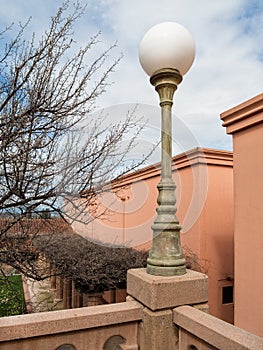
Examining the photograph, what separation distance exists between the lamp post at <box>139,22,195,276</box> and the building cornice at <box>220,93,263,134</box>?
2085 mm

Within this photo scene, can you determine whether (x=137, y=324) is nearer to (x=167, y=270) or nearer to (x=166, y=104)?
(x=167, y=270)

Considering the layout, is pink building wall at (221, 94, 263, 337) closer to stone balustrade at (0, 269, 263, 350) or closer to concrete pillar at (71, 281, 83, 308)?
stone balustrade at (0, 269, 263, 350)

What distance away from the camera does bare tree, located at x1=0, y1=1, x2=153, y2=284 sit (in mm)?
3633

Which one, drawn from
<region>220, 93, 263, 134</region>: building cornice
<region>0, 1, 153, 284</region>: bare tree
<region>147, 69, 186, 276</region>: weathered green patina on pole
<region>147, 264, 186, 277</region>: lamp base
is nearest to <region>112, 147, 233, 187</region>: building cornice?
<region>220, 93, 263, 134</region>: building cornice

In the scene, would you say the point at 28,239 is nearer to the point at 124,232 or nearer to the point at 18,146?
the point at 18,146

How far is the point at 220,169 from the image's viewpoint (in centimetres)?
636

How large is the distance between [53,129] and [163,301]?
112 inches

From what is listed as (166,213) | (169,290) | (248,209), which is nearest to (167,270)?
(169,290)

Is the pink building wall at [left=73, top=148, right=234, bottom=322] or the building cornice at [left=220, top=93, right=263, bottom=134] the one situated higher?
the building cornice at [left=220, top=93, right=263, bottom=134]

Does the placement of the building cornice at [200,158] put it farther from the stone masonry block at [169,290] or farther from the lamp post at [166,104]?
the stone masonry block at [169,290]

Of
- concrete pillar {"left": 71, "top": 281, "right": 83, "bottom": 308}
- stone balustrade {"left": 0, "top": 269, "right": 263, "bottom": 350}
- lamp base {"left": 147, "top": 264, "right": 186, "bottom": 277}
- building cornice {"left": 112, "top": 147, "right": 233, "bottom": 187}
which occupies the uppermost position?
building cornice {"left": 112, "top": 147, "right": 233, "bottom": 187}

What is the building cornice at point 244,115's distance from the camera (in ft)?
12.6

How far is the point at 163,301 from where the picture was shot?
1.82 metres

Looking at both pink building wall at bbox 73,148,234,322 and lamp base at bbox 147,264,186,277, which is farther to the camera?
pink building wall at bbox 73,148,234,322
